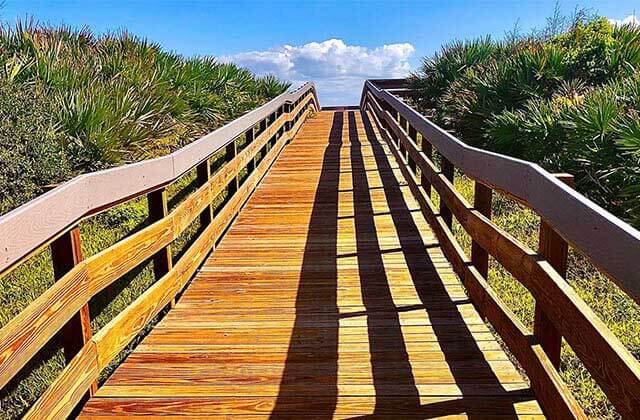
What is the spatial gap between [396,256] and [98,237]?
2.82m

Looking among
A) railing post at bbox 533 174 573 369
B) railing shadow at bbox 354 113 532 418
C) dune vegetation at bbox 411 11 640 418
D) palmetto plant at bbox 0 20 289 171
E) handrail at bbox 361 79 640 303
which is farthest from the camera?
palmetto plant at bbox 0 20 289 171

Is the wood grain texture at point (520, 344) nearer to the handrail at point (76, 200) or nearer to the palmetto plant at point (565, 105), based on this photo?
the handrail at point (76, 200)

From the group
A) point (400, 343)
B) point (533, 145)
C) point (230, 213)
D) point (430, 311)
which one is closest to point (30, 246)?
point (400, 343)

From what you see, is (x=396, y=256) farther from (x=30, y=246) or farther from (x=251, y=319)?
(x=30, y=246)

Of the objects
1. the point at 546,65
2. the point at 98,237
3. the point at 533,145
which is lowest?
the point at 98,237

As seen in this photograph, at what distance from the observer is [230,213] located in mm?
6355

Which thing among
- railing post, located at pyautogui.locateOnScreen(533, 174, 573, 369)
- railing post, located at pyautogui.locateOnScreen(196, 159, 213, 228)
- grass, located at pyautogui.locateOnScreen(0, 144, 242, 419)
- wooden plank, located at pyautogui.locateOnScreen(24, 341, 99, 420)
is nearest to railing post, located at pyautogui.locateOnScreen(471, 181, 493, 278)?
railing post, located at pyautogui.locateOnScreen(533, 174, 573, 369)

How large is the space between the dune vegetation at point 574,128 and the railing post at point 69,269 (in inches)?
98.6

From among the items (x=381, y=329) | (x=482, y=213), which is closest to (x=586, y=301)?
(x=482, y=213)

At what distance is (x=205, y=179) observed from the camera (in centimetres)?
523

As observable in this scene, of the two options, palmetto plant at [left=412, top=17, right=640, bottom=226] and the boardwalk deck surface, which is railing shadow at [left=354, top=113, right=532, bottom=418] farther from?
palmetto plant at [left=412, top=17, right=640, bottom=226]

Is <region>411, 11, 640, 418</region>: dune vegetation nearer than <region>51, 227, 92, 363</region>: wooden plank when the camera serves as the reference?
No

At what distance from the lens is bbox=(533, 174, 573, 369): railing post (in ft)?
8.68

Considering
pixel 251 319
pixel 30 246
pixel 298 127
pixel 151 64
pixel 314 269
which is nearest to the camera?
pixel 30 246
